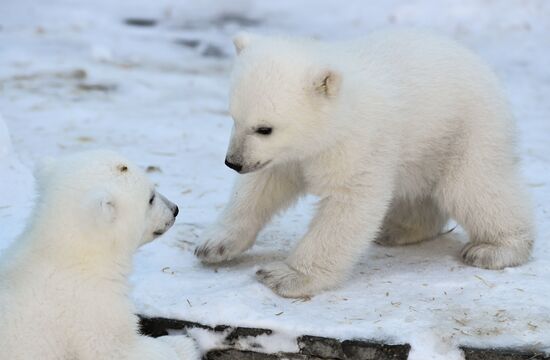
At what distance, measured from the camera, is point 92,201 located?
3797 mm

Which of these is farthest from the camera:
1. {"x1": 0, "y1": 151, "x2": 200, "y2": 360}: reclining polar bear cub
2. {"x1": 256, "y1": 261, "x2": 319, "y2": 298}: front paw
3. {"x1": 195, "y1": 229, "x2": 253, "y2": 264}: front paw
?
{"x1": 195, "y1": 229, "x2": 253, "y2": 264}: front paw

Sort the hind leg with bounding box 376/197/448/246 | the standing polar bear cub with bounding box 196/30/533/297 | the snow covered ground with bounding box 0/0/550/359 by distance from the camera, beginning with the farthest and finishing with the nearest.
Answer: the hind leg with bounding box 376/197/448/246, the standing polar bear cub with bounding box 196/30/533/297, the snow covered ground with bounding box 0/0/550/359

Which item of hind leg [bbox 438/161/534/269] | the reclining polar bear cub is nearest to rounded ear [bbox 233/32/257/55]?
the reclining polar bear cub

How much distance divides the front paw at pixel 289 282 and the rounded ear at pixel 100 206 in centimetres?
112

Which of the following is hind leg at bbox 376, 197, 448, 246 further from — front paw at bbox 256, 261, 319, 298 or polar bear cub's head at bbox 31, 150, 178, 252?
polar bear cub's head at bbox 31, 150, 178, 252

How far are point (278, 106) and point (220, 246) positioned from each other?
3.14ft

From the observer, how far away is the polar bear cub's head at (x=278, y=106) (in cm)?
445

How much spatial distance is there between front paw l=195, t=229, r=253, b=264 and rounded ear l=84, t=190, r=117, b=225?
123 centimetres

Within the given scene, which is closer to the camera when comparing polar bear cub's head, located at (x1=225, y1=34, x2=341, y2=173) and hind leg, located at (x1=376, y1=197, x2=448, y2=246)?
polar bear cub's head, located at (x1=225, y1=34, x2=341, y2=173)

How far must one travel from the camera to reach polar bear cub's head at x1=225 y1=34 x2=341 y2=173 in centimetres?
445

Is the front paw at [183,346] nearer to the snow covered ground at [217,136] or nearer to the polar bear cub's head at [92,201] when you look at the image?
the snow covered ground at [217,136]

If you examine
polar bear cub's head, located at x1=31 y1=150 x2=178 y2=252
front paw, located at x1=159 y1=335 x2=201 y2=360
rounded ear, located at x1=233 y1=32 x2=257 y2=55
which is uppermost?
rounded ear, located at x1=233 y1=32 x2=257 y2=55

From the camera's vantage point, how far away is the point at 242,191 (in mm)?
5160

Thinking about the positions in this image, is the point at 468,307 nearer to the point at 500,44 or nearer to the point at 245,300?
the point at 245,300
